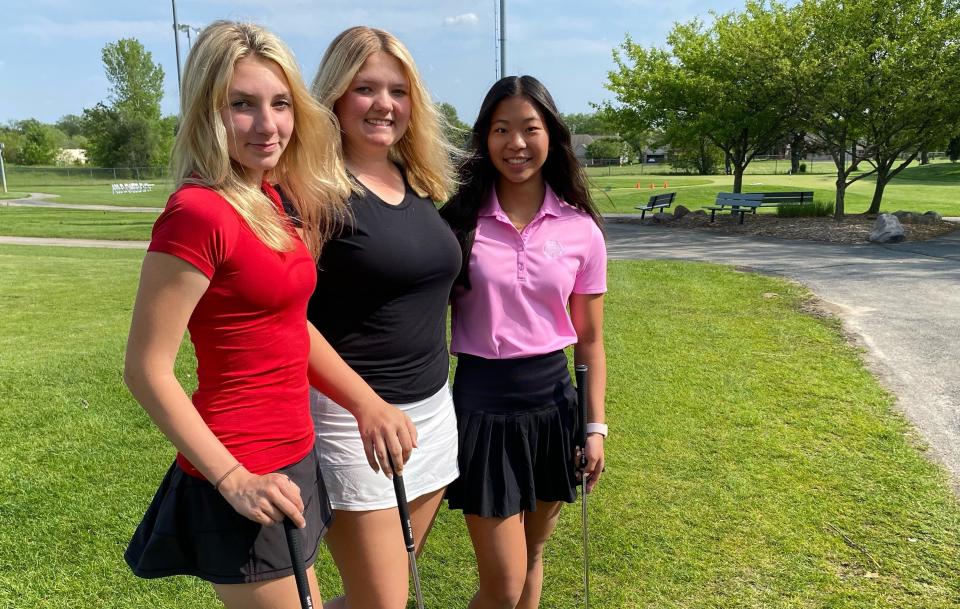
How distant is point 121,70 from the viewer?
67.2 meters

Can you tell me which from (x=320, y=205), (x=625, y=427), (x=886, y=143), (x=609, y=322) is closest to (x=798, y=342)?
(x=609, y=322)

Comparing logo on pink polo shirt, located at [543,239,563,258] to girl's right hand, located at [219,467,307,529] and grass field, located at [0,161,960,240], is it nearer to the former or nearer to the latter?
girl's right hand, located at [219,467,307,529]

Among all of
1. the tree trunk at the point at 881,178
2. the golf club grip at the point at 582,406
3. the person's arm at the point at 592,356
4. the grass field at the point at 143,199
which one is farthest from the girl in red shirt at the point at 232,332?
the tree trunk at the point at 881,178

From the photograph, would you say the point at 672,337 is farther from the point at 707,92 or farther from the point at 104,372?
the point at 707,92

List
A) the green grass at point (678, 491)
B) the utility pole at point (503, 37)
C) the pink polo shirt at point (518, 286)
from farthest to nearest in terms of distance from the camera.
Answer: the utility pole at point (503, 37) → the green grass at point (678, 491) → the pink polo shirt at point (518, 286)

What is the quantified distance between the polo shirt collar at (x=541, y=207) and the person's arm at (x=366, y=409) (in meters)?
0.81

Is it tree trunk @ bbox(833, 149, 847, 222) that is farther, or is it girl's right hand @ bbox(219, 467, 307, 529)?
tree trunk @ bbox(833, 149, 847, 222)

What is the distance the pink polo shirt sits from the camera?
7.88 feet

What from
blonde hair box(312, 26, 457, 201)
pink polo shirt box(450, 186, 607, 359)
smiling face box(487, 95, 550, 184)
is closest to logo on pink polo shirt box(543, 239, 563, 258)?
pink polo shirt box(450, 186, 607, 359)

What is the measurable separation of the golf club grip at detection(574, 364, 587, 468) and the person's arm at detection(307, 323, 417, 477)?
2.22 feet

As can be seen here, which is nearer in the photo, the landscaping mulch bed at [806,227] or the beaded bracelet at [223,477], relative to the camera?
the beaded bracelet at [223,477]

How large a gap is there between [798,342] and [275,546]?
22.2 feet

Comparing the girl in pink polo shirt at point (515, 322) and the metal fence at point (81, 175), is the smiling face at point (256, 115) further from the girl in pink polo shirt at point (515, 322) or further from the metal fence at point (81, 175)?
the metal fence at point (81, 175)

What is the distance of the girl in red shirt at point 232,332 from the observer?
1482 millimetres
